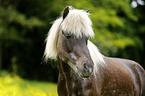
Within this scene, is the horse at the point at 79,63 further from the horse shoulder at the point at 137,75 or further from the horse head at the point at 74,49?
the horse shoulder at the point at 137,75

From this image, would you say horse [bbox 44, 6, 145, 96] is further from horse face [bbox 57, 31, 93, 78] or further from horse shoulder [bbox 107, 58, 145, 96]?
horse shoulder [bbox 107, 58, 145, 96]

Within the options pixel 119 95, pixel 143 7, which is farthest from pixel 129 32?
pixel 119 95

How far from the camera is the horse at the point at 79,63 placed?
2.25m

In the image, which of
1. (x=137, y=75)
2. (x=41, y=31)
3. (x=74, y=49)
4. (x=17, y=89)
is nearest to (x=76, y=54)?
(x=74, y=49)

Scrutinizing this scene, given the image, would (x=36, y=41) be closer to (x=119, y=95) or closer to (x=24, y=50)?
(x=24, y=50)

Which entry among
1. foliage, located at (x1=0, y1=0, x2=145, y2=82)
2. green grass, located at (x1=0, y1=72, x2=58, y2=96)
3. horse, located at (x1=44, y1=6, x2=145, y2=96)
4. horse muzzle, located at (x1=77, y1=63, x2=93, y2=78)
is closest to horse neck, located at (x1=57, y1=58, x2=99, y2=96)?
horse, located at (x1=44, y1=6, x2=145, y2=96)

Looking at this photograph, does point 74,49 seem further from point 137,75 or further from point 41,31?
point 41,31

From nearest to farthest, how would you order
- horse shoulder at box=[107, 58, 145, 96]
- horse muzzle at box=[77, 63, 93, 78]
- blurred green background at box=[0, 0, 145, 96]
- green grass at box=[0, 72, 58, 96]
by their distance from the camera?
1. horse muzzle at box=[77, 63, 93, 78]
2. horse shoulder at box=[107, 58, 145, 96]
3. green grass at box=[0, 72, 58, 96]
4. blurred green background at box=[0, 0, 145, 96]

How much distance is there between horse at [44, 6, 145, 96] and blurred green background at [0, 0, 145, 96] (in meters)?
7.43

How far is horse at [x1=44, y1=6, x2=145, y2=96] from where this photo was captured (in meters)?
2.25

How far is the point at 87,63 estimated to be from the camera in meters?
2.13

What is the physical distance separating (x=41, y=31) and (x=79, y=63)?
1303 cm

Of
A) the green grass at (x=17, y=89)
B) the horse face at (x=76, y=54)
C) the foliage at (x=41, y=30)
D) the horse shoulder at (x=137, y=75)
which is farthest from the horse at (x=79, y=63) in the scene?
the foliage at (x=41, y=30)

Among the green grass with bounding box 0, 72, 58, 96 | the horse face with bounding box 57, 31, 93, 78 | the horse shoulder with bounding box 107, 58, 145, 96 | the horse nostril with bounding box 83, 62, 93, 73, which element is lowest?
the green grass with bounding box 0, 72, 58, 96
